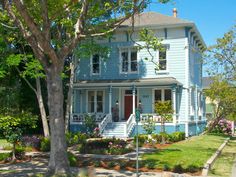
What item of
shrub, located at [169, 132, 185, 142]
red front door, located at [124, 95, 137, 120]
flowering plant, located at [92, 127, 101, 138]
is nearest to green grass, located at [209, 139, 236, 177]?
shrub, located at [169, 132, 185, 142]

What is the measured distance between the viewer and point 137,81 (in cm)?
2997

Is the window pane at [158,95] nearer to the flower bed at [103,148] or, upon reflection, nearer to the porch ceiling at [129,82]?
the porch ceiling at [129,82]

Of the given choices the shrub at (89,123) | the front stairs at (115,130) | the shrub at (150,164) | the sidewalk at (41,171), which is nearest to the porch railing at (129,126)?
the front stairs at (115,130)

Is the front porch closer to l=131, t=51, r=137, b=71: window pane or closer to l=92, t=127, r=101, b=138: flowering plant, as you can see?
l=92, t=127, r=101, b=138: flowering plant

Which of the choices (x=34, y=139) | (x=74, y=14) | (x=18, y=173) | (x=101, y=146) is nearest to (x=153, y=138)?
(x=101, y=146)

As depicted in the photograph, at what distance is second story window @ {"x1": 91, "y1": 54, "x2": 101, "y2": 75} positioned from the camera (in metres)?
33.0

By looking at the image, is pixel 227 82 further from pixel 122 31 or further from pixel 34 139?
pixel 34 139

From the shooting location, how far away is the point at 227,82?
29766 millimetres

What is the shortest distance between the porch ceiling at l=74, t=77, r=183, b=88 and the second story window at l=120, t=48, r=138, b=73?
128 centimetres

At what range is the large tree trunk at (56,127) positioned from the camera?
40.4 ft

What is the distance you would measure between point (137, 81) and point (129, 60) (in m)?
2.65

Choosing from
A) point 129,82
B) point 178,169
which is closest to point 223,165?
point 178,169

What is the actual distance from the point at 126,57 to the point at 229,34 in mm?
10557

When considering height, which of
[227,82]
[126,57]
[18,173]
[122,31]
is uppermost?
[122,31]
